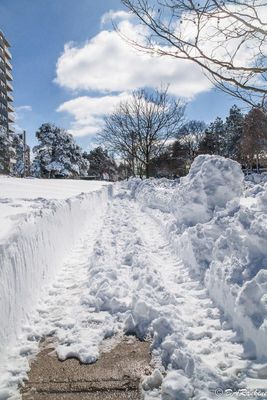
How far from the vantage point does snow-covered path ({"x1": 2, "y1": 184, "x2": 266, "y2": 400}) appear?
2.80 metres

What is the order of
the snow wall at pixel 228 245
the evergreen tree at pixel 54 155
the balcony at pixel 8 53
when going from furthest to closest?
the balcony at pixel 8 53 → the evergreen tree at pixel 54 155 → the snow wall at pixel 228 245

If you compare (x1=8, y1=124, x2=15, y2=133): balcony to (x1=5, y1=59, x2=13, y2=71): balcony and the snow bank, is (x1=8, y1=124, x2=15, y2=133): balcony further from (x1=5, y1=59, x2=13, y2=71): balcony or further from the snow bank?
the snow bank

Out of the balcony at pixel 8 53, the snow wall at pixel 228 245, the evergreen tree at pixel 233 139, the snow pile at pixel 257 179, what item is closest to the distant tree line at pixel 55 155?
the evergreen tree at pixel 233 139

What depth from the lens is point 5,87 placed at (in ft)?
241

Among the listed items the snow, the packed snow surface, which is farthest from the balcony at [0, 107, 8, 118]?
the packed snow surface

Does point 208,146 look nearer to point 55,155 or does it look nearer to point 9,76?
point 55,155

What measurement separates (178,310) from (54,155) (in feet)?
186

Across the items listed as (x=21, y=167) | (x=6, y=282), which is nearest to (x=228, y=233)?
(x=6, y=282)

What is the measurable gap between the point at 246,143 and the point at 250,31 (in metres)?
38.4

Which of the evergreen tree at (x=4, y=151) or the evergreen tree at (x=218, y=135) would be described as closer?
the evergreen tree at (x=4, y=151)

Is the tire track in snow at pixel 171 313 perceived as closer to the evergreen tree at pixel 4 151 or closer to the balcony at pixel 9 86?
the evergreen tree at pixel 4 151

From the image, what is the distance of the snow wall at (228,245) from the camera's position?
132 inches

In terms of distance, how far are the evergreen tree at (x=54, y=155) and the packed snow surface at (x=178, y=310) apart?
51961 mm

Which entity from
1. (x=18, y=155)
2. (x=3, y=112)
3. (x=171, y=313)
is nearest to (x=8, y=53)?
(x=3, y=112)
